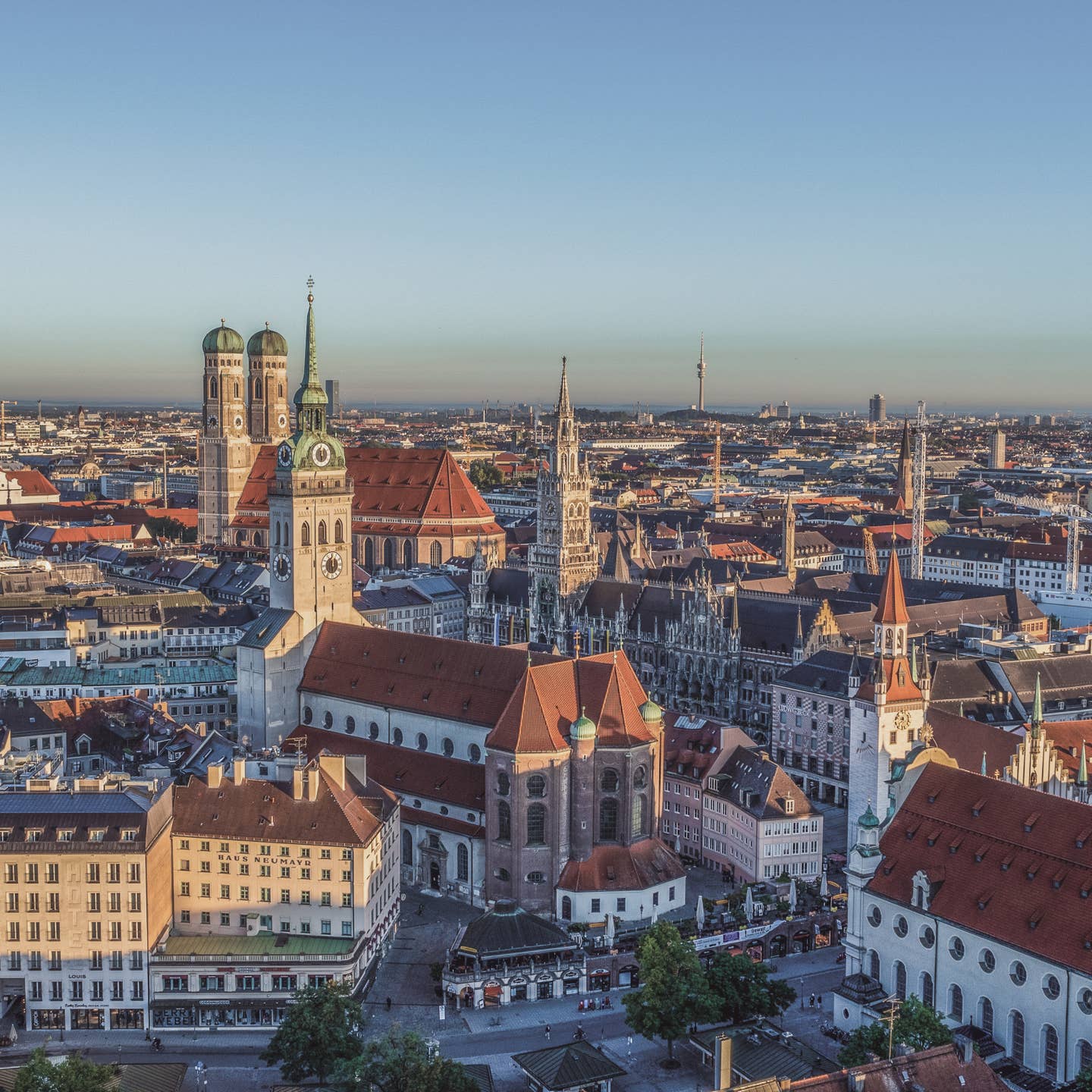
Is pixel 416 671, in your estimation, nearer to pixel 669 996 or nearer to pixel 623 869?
pixel 623 869

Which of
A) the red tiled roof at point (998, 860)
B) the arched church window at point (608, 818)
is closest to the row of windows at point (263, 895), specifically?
the arched church window at point (608, 818)

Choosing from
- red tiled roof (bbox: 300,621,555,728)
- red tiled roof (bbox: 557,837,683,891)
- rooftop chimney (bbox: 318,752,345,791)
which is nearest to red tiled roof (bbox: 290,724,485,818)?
red tiled roof (bbox: 300,621,555,728)

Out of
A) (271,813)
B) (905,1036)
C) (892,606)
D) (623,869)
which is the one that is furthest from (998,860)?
(271,813)

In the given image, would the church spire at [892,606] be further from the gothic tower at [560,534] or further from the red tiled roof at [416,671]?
the gothic tower at [560,534]

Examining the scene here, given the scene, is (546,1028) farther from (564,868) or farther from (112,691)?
(112,691)

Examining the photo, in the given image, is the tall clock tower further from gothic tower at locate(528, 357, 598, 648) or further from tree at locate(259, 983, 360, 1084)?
gothic tower at locate(528, 357, 598, 648)

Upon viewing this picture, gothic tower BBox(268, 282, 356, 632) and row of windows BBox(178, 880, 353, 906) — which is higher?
gothic tower BBox(268, 282, 356, 632)
